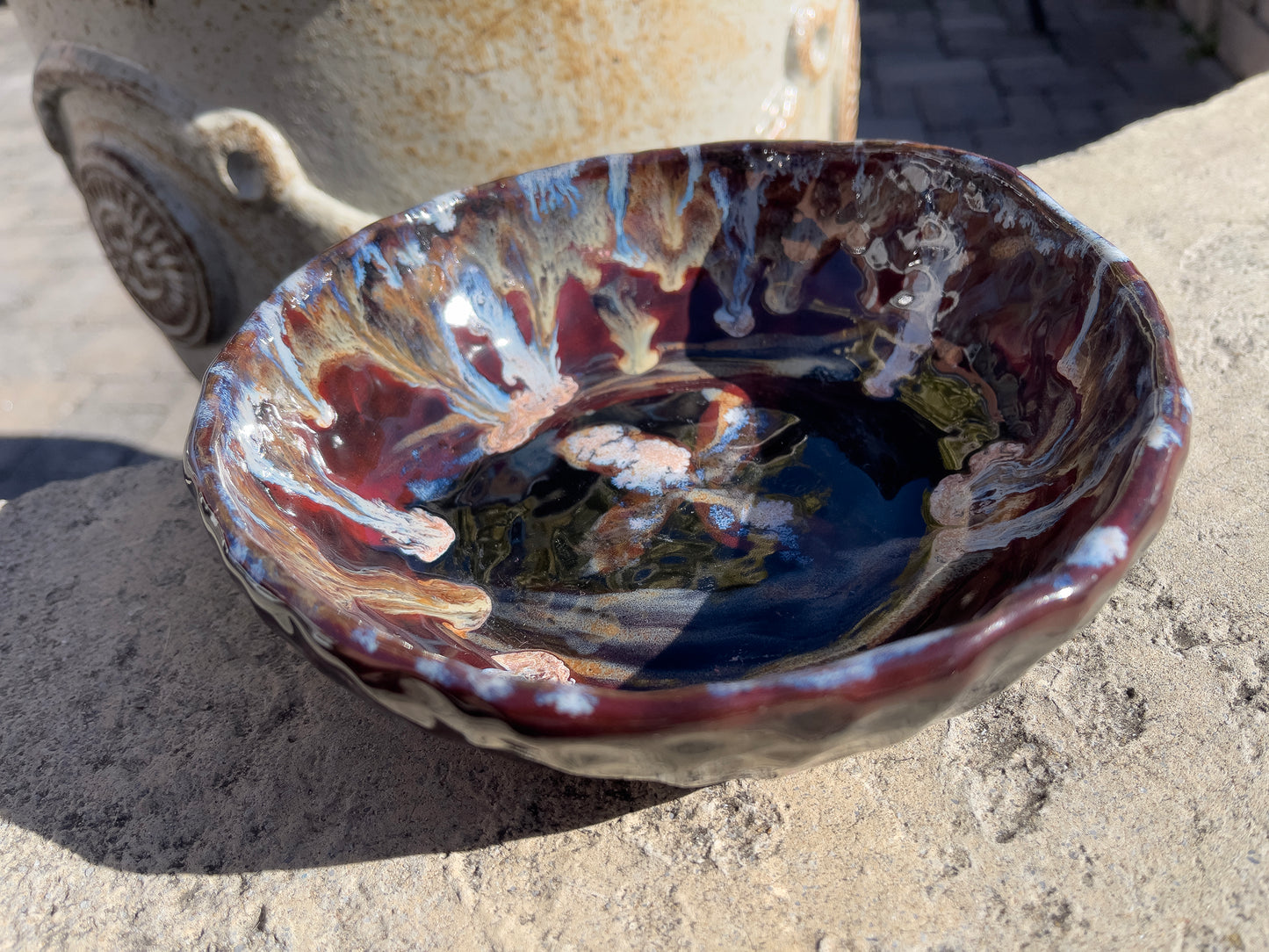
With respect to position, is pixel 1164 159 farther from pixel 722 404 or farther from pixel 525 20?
pixel 525 20

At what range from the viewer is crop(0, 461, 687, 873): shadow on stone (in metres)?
0.89

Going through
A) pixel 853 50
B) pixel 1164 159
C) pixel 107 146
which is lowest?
pixel 1164 159

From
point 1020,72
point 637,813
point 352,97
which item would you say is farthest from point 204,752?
point 1020,72

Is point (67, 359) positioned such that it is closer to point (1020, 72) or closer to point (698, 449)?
point (698, 449)

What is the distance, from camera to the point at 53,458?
2.79 metres

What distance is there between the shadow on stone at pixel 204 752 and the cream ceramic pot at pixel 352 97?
1.63ft

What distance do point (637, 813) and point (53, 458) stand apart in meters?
2.47

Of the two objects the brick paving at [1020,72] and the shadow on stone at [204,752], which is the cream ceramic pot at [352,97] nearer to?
the shadow on stone at [204,752]

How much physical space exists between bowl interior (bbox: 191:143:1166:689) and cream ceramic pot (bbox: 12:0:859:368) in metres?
0.16

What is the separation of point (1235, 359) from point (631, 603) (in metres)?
0.83

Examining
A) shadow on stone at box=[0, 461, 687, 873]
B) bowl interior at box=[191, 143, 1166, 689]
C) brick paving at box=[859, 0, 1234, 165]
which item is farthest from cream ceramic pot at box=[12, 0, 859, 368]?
brick paving at box=[859, 0, 1234, 165]

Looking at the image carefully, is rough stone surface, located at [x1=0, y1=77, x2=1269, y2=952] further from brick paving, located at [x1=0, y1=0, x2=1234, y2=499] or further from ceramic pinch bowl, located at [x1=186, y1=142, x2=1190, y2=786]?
brick paving, located at [x1=0, y1=0, x2=1234, y2=499]

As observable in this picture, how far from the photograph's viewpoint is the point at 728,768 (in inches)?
27.0

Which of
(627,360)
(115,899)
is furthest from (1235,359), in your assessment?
(115,899)
